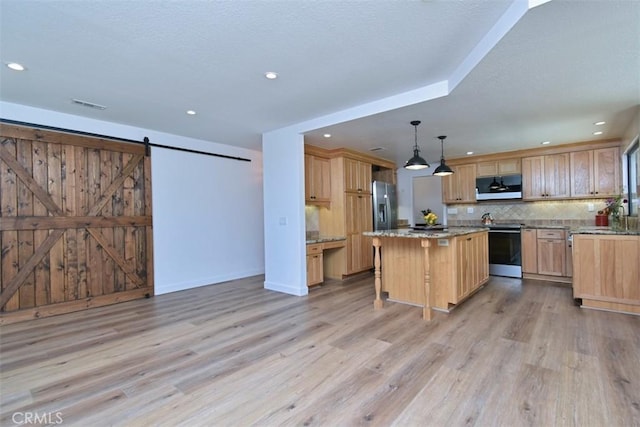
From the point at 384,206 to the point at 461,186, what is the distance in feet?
5.45

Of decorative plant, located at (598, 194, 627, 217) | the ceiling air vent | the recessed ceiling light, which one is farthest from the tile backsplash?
the recessed ceiling light

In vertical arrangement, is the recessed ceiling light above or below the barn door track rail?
above

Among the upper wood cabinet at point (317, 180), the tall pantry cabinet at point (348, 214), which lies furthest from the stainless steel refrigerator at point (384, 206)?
the upper wood cabinet at point (317, 180)

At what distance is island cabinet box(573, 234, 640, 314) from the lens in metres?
3.47

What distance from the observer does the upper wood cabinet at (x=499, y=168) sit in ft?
19.0

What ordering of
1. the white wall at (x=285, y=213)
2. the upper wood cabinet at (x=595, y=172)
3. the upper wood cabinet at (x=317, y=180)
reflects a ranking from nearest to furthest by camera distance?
the white wall at (x=285, y=213)
the upper wood cabinet at (x=595, y=172)
the upper wood cabinet at (x=317, y=180)

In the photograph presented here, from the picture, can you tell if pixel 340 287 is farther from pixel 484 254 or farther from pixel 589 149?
pixel 589 149

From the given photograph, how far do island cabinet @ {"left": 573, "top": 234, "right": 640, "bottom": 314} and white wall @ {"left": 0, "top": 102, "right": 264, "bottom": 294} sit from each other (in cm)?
522

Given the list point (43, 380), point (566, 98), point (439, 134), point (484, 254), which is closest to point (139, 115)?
point (43, 380)

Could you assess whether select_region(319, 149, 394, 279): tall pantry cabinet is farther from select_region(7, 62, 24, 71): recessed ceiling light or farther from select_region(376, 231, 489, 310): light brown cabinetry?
select_region(7, 62, 24, 71): recessed ceiling light

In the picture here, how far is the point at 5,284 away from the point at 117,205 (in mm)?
1497

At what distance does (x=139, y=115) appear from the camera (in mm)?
4105

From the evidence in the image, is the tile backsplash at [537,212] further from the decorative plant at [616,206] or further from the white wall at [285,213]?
the white wall at [285,213]

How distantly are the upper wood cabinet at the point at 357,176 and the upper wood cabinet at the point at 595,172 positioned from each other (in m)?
3.54
